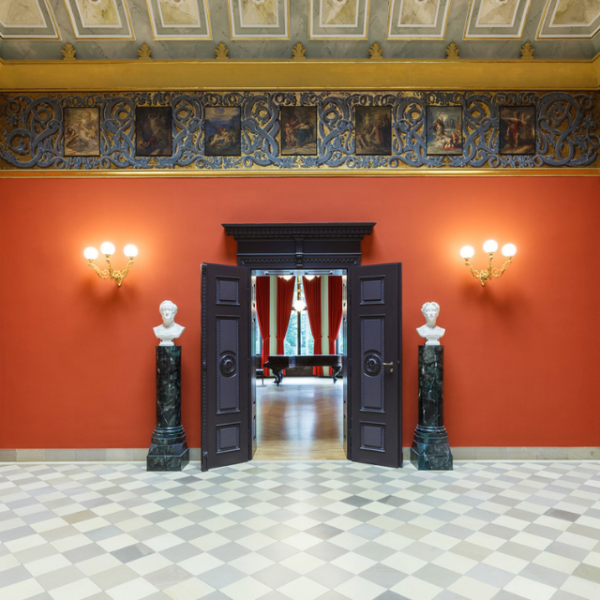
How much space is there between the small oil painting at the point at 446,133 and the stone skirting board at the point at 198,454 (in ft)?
14.0

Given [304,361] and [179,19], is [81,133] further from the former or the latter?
[304,361]

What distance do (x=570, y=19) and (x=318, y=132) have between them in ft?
12.2

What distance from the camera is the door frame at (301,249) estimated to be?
20.1ft

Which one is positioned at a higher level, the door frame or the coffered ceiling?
the coffered ceiling

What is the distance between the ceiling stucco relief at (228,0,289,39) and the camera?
19.1 ft

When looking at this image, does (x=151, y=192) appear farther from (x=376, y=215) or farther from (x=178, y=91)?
(x=376, y=215)

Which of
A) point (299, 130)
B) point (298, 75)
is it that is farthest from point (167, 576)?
point (298, 75)

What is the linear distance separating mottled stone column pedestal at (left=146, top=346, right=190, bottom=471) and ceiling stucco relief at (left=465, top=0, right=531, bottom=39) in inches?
236

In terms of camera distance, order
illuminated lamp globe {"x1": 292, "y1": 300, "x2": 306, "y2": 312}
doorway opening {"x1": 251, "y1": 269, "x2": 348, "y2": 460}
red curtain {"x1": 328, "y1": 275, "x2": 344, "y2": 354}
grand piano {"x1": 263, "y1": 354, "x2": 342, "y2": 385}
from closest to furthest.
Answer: doorway opening {"x1": 251, "y1": 269, "x2": 348, "y2": 460} < grand piano {"x1": 263, "y1": 354, "x2": 342, "y2": 385} < illuminated lamp globe {"x1": 292, "y1": 300, "x2": 306, "y2": 312} < red curtain {"x1": 328, "y1": 275, "x2": 344, "y2": 354}

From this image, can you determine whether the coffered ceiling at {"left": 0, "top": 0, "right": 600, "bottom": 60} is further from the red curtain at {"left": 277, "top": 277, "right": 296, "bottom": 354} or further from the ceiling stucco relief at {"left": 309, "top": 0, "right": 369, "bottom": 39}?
the red curtain at {"left": 277, "top": 277, "right": 296, "bottom": 354}

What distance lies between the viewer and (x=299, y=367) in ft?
44.4

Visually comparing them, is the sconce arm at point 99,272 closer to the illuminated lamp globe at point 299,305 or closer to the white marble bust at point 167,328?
the white marble bust at point 167,328

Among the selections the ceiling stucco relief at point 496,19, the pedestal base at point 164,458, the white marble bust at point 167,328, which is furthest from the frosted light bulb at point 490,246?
the pedestal base at point 164,458

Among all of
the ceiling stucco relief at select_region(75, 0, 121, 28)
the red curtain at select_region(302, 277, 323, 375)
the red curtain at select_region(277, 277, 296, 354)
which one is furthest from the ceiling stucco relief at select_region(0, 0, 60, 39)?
the red curtain at select_region(302, 277, 323, 375)
